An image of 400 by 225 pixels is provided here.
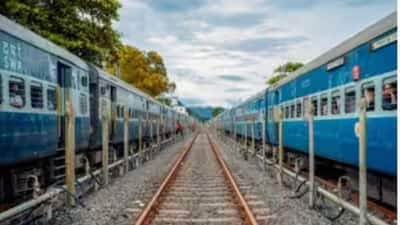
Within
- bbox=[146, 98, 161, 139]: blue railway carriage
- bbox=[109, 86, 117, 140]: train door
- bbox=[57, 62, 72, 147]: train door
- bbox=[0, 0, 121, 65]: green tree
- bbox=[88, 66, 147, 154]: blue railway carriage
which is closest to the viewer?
bbox=[57, 62, 72, 147]: train door

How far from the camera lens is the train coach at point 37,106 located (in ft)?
30.9

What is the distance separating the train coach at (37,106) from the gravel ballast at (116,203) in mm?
1118

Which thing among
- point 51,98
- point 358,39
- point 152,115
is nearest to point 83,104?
point 51,98

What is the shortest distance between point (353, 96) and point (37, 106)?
6238 mm

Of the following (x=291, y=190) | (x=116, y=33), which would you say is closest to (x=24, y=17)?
(x=116, y=33)

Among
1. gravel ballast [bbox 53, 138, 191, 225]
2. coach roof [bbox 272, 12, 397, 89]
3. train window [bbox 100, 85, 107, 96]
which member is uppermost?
coach roof [bbox 272, 12, 397, 89]

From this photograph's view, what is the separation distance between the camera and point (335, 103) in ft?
40.2

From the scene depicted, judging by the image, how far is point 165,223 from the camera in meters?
9.40

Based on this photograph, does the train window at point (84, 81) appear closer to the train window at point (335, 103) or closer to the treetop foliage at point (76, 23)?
the train window at point (335, 103)

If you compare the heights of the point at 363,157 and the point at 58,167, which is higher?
the point at 363,157

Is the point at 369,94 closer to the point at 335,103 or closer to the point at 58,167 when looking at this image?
the point at 335,103

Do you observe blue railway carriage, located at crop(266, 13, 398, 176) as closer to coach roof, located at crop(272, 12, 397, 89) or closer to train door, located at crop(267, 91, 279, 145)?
coach roof, located at crop(272, 12, 397, 89)

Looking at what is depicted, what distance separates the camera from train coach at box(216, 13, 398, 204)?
870cm

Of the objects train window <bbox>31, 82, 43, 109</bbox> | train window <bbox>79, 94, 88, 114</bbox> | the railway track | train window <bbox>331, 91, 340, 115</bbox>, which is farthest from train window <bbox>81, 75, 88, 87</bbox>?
train window <bbox>331, 91, 340, 115</bbox>
